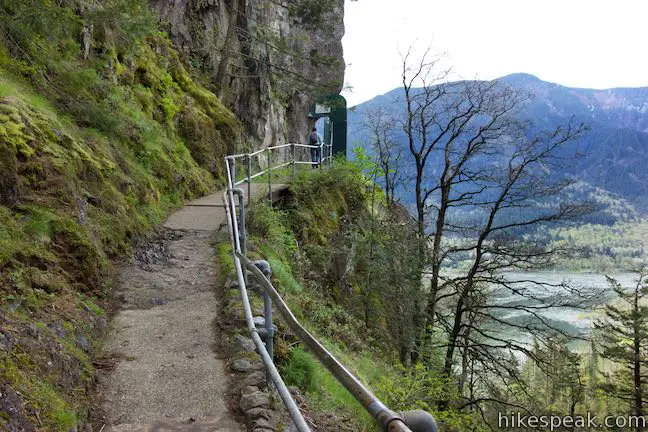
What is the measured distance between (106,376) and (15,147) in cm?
271

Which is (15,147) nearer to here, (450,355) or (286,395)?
(286,395)

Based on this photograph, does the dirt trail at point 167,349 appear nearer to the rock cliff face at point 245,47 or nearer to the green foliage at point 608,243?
the rock cliff face at point 245,47

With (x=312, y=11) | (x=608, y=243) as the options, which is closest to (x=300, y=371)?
(x=312, y=11)

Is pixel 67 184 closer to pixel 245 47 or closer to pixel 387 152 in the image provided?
pixel 387 152

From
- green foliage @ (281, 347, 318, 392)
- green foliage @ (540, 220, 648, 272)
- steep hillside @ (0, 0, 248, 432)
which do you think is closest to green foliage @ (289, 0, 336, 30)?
steep hillside @ (0, 0, 248, 432)

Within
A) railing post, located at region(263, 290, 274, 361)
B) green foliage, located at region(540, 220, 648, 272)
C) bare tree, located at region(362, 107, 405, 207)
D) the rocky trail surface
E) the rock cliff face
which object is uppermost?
the rock cliff face

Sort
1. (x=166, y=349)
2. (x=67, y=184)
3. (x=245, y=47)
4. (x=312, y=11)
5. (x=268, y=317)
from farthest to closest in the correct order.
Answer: (x=245, y=47), (x=312, y=11), (x=67, y=184), (x=166, y=349), (x=268, y=317)

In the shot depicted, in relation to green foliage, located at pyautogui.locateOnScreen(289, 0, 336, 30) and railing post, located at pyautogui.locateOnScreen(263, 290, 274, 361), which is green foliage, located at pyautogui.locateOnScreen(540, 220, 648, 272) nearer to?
green foliage, located at pyautogui.locateOnScreen(289, 0, 336, 30)

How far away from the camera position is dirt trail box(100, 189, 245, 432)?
3543mm

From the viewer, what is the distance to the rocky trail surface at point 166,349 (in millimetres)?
3539

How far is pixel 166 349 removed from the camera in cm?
454

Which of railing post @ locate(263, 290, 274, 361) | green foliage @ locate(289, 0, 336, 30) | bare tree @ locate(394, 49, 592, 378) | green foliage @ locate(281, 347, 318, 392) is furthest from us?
green foliage @ locate(289, 0, 336, 30)

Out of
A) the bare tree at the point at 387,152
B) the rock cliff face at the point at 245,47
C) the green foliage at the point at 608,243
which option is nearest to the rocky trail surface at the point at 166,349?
the bare tree at the point at 387,152

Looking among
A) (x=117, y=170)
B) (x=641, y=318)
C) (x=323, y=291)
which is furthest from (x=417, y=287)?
(x=641, y=318)
